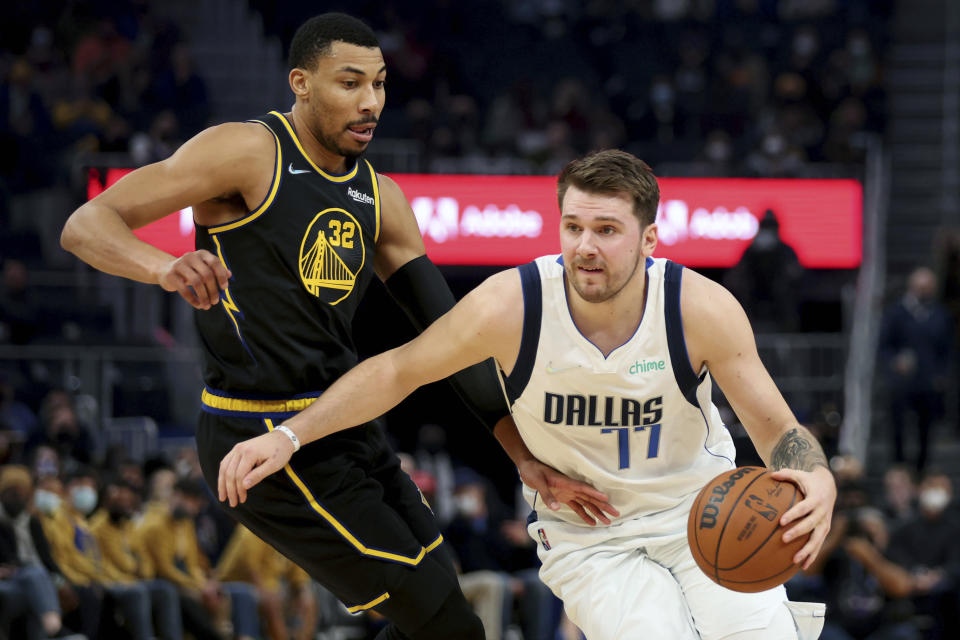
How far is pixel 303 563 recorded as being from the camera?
4.74m

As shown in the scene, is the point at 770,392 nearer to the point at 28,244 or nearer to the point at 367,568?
the point at 367,568

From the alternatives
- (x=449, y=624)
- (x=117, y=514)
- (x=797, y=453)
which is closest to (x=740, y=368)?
(x=797, y=453)

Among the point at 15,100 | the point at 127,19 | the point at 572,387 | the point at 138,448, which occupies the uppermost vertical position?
the point at 127,19

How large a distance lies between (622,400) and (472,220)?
9564 millimetres

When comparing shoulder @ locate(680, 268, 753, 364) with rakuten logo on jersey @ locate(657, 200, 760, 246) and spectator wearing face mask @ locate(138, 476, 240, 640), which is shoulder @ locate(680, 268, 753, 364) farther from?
rakuten logo on jersey @ locate(657, 200, 760, 246)

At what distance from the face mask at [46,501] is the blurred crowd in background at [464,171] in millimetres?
19

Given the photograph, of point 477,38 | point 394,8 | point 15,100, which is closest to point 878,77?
point 477,38

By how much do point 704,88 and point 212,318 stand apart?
45.2 ft

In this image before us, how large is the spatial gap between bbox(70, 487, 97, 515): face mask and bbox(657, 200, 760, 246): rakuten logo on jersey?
620 cm

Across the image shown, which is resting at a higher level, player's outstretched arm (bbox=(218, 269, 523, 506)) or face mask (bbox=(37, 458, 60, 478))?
player's outstretched arm (bbox=(218, 269, 523, 506))

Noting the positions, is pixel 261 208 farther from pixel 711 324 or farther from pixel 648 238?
pixel 711 324

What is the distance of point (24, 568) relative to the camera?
31.6ft

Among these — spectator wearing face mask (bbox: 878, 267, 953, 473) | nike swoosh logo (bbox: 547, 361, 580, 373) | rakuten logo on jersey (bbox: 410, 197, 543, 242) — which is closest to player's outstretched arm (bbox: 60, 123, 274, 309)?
nike swoosh logo (bbox: 547, 361, 580, 373)

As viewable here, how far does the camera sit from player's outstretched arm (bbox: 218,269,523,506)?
4.30 meters
